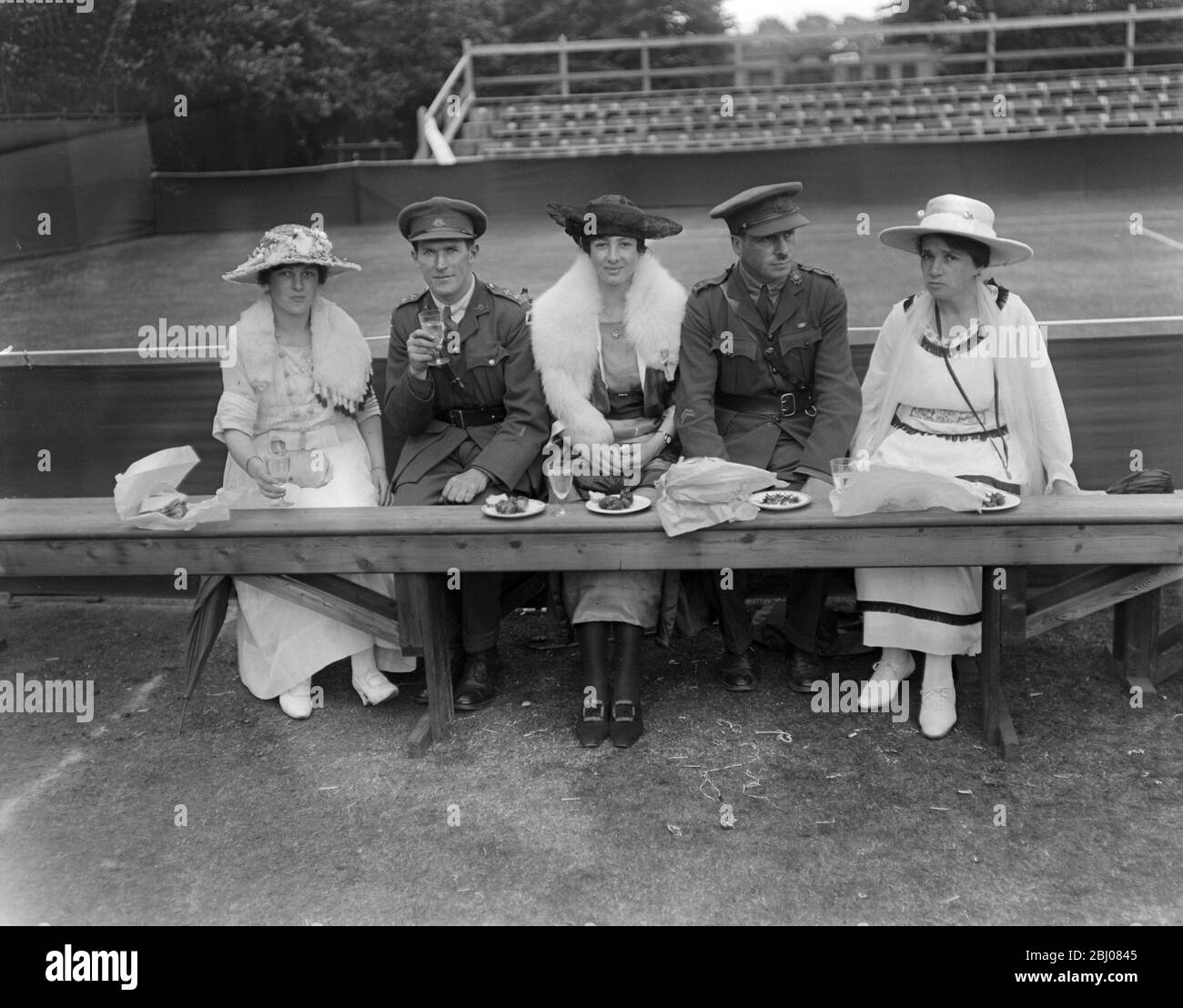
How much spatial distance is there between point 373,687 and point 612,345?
1.35 m

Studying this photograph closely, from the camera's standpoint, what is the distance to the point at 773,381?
3.97m

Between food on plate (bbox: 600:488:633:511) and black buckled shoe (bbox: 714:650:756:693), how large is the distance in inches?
26.9

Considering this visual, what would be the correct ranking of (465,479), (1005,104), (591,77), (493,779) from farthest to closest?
1. (1005,104)
2. (591,77)
3. (465,479)
4. (493,779)

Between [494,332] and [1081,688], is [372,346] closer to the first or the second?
[494,332]

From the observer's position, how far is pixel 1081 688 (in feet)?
12.5

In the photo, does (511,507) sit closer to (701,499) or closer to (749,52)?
(701,499)

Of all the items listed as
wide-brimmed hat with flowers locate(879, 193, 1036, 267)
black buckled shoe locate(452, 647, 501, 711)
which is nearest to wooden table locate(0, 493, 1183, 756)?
black buckled shoe locate(452, 647, 501, 711)

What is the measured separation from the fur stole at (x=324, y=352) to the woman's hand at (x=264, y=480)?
28 cm

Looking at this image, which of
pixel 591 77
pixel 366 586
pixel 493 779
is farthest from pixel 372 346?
pixel 591 77

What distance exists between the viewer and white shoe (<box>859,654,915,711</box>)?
3.68 metres

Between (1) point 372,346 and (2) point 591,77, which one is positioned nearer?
(1) point 372,346

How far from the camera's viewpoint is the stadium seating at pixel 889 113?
10.8 metres
